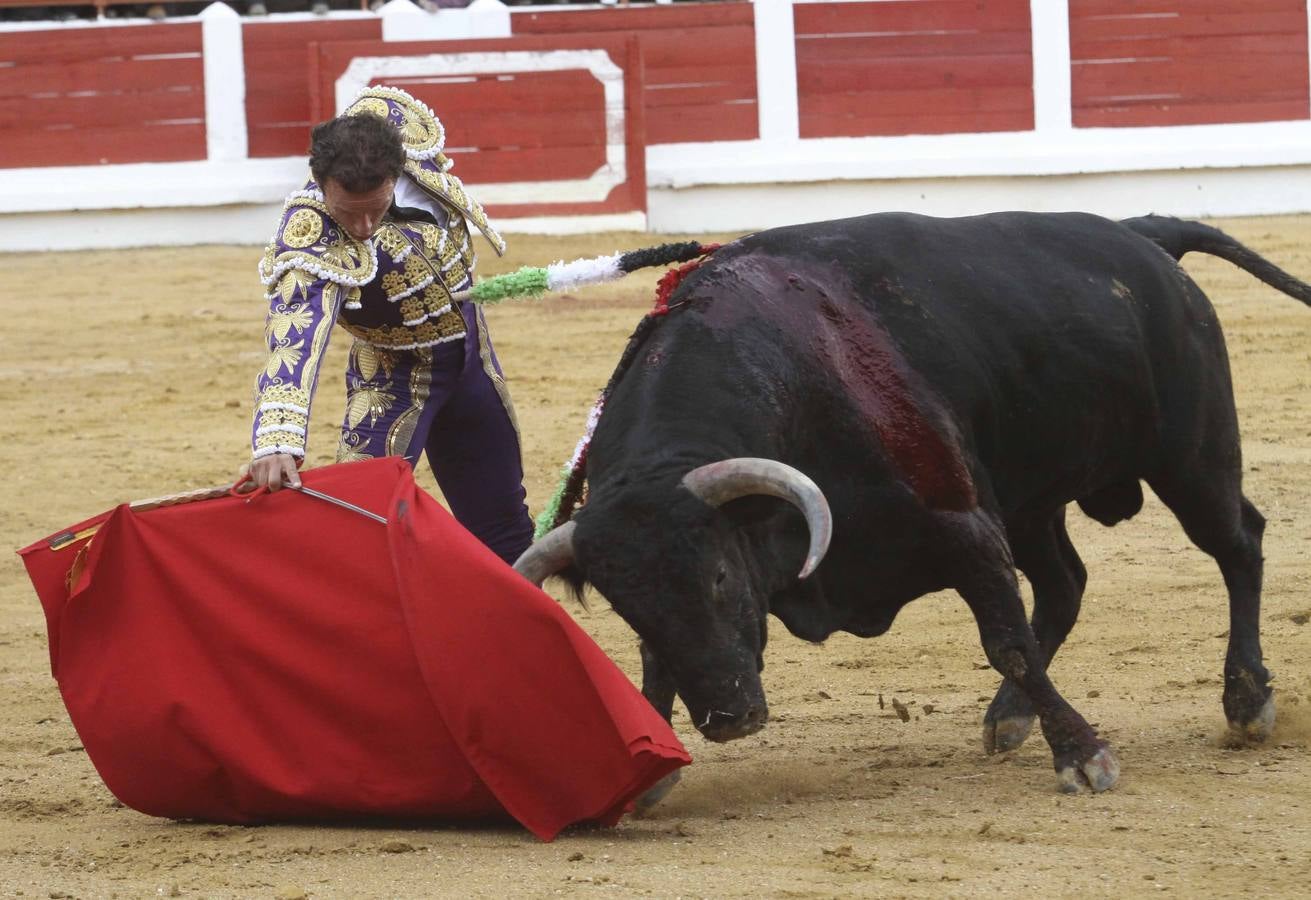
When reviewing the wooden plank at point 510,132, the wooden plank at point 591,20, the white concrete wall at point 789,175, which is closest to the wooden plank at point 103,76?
the white concrete wall at point 789,175

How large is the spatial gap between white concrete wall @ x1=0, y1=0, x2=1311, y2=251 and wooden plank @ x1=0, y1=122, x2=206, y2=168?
0.06 meters

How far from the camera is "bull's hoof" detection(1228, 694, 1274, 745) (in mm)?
3537

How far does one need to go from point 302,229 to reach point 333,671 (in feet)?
2.55

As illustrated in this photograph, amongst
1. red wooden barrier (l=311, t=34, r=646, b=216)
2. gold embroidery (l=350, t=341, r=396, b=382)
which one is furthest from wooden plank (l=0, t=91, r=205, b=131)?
gold embroidery (l=350, t=341, r=396, b=382)

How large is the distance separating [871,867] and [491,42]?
792 centimetres

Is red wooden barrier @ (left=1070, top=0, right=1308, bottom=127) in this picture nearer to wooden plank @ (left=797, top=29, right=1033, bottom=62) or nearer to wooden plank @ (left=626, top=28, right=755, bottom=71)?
wooden plank @ (left=797, top=29, right=1033, bottom=62)

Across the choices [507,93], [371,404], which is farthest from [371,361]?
[507,93]

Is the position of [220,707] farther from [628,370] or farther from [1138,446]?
[1138,446]

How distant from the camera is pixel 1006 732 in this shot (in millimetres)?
3564

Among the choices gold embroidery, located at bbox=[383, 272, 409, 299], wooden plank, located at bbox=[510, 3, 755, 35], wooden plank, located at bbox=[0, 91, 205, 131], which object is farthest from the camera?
wooden plank, located at bbox=[510, 3, 755, 35]

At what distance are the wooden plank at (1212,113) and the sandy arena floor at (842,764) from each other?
3.44 m

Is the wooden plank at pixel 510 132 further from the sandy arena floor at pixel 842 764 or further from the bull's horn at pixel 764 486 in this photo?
the bull's horn at pixel 764 486

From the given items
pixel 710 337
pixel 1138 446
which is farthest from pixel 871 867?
pixel 1138 446

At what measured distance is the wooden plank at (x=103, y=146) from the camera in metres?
10.1
